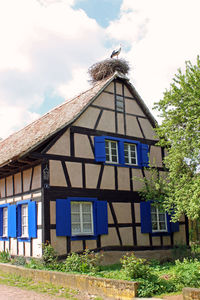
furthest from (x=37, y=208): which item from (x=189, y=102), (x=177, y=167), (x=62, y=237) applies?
(x=189, y=102)

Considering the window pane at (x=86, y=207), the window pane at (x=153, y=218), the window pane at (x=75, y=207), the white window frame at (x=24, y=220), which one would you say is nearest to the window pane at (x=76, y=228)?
the window pane at (x=75, y=207)

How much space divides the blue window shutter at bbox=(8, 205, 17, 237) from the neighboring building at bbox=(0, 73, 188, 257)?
0.04m

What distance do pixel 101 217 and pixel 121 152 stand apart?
2.75 metres

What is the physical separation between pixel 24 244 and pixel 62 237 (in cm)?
164

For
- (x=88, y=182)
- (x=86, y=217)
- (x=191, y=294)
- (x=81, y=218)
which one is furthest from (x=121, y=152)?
(x=191, y=294)

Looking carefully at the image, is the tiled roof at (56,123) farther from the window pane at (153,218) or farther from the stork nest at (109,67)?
the window pane at (153,218)

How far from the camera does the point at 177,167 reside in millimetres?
11594

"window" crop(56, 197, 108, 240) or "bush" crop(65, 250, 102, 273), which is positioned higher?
"window" crop(56, 197, 108, 240)

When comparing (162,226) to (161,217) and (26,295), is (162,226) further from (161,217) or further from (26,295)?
(26,295)

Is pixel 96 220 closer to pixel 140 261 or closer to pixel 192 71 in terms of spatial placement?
pixel 140 261

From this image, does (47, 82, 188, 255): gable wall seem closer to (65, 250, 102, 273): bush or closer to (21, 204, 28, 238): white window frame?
(65, 250, 102, 273): bush

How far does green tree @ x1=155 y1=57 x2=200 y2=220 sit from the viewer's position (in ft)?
35.9

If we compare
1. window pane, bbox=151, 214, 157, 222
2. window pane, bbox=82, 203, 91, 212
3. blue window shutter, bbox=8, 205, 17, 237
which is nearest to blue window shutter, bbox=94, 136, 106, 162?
window pane, bbox=82, 203, 91, 212

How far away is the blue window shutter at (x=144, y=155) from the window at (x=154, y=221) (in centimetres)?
156
